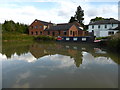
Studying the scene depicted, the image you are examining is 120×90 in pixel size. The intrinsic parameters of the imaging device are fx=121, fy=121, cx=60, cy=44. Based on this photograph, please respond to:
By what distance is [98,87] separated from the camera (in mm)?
4605

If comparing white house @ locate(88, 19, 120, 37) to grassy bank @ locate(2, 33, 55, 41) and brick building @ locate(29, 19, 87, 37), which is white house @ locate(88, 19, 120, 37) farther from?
grassy bank @ locate(2, 33, 55, 41)

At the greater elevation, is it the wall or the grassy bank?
the wall

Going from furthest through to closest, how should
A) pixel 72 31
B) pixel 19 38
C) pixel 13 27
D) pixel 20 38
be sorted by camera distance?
pixel 13 27 → pixel 72 31 → pixel 20 38 → pixel 19 38

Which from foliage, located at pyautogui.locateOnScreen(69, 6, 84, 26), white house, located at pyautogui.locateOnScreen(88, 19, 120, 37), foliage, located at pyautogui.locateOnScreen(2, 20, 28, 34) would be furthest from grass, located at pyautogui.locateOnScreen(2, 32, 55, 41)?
foliage, located at pyautogui.locateOnScreen(69, 6, 84, 26)

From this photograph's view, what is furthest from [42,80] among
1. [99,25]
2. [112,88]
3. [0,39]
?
[99,25]

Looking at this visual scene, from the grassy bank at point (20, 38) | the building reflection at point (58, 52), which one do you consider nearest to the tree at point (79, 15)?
the grassy bank at point (20, 38)

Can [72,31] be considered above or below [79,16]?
below

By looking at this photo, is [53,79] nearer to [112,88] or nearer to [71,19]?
[112,88]

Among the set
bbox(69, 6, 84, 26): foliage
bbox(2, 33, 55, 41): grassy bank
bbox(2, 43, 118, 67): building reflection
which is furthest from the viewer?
bbox(69, 6, 84, 26): foliage

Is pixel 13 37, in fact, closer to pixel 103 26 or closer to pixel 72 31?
pixel 72 31

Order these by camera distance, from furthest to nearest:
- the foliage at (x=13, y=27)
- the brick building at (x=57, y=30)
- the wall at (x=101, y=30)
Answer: the foliage at (x=13, y=27)
the brick building at (x=57, y=30)
the wall at (x=101, y=30)

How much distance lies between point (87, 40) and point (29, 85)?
20.9 m

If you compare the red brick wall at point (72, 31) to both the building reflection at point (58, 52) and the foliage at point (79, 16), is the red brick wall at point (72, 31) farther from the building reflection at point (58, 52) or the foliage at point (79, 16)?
the foliage at point (79, 16)

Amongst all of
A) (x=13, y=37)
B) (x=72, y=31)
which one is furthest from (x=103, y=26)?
(x=13, y=37)
